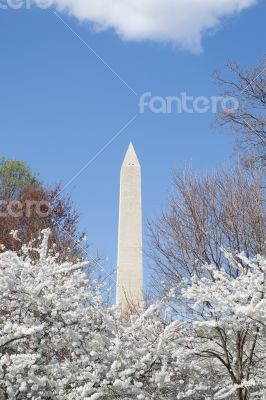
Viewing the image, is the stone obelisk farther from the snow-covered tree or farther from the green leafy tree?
the green leafy tree

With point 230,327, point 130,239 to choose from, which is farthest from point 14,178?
point 230,327

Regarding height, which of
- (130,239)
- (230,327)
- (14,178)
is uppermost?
(14,178)

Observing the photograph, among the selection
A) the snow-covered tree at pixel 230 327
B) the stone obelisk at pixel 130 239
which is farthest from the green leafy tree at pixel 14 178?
the snow-covered tree at pixel 230 327

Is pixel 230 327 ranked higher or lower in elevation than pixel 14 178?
lower

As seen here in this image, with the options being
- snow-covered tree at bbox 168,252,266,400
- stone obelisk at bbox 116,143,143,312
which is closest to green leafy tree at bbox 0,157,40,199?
stone obelisk at bbox 116,143,143,312

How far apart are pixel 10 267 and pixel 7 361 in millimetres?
1202

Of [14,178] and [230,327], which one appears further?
[14,178]

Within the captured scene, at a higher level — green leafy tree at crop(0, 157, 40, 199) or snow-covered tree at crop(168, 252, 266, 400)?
green leafy tree at crop(0, 157, 40, 199)

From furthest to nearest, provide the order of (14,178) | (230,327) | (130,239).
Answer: (14,178) → (130,239) → (230,327)

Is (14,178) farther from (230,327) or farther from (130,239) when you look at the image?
(230,327)

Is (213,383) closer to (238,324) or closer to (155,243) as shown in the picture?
(238,324)

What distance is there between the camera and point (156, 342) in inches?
261

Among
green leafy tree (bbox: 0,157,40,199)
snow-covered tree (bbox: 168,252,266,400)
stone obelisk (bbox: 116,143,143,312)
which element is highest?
green leafy tree (bbox: 0,157,40,199)

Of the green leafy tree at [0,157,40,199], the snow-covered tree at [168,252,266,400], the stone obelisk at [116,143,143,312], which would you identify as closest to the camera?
the snow-covered tree at [168,252,266,400]
